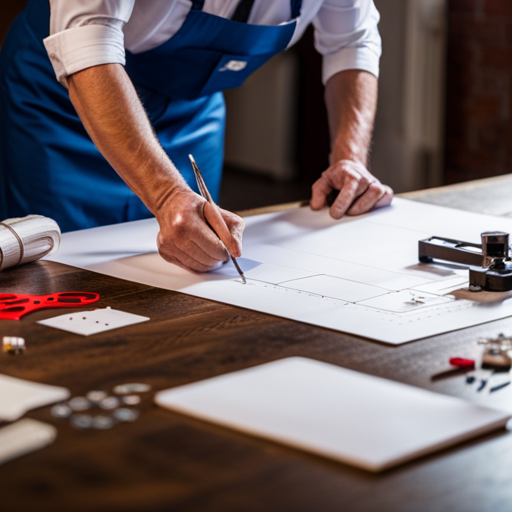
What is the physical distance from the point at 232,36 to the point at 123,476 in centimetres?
119

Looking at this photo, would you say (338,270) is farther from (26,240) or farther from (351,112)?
(351,112)

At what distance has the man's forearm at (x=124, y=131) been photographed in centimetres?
138

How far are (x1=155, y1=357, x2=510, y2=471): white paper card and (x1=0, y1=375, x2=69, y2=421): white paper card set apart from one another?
93 millimetres

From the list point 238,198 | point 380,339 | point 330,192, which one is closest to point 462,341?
point 380,339

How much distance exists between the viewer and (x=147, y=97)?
6.06 feet

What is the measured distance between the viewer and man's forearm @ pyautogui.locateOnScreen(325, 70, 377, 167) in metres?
1.89

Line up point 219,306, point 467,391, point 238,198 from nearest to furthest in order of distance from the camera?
point 467,391 < point 219,306 < point 238,198

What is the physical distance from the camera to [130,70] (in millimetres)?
1768

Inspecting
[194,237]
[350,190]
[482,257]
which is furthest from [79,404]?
[350,190]

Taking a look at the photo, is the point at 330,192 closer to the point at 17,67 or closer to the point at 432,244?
the point at 432,244

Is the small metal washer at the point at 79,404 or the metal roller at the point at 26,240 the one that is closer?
the small metal washer at the point at 79,404

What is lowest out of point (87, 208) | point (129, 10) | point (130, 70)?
point (87, 208)

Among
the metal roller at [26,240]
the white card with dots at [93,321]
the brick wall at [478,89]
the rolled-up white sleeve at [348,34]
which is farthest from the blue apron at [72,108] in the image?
the brick wall at [478,89]

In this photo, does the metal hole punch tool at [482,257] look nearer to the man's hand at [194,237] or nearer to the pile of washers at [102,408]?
the man's hand at [194,237]
